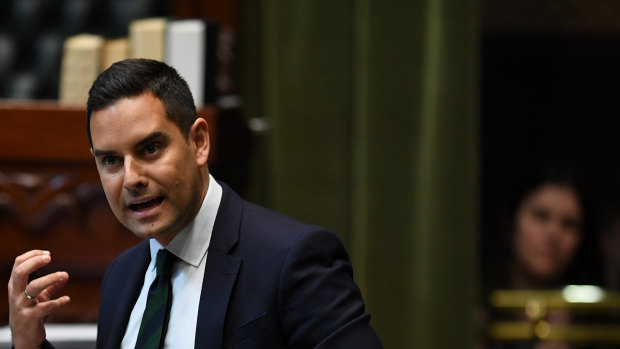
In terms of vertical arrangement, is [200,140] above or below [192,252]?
above

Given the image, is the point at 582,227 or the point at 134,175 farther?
the point at 582,227

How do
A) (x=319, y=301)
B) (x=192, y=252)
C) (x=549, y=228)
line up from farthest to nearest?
(x=549, y=228), (x=192, y=252), (x=319, y=301)

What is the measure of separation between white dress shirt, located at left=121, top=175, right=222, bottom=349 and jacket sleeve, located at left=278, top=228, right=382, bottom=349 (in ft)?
0.48

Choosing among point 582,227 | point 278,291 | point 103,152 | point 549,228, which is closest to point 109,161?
point 103,152

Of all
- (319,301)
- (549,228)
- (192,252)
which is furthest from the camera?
(549,228)

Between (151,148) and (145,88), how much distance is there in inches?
3.4

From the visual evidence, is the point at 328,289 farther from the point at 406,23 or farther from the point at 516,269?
the point at 516,269

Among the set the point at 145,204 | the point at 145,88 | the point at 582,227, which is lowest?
the point at 582,227

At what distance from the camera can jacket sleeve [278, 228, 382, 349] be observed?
1152 mm

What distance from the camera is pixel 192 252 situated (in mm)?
1283

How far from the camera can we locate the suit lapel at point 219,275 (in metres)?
1.20

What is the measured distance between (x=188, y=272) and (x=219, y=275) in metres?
0.07

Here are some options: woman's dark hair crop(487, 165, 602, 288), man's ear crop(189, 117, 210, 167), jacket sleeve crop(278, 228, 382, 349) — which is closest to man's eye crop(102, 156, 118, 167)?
man's ear crop(189, 117, 210, 167)

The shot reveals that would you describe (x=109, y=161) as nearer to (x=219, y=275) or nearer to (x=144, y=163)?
(x=144, y=163)
